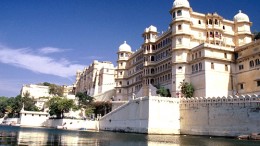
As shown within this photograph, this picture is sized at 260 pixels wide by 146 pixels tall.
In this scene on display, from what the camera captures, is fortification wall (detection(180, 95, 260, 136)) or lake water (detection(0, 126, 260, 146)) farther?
fortification wall (detection(180, 95, 260, 136))

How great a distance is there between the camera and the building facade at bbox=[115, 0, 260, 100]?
154 feet

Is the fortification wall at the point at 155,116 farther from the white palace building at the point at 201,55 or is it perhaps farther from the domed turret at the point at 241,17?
the domed turret at the point at 241,17

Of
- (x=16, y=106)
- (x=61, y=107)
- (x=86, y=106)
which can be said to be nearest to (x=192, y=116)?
(x=61, y=107)

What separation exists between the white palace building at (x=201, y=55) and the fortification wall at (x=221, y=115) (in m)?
6.43

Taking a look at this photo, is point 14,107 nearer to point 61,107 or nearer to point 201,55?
point 61,107

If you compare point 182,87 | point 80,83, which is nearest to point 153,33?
point 182,87

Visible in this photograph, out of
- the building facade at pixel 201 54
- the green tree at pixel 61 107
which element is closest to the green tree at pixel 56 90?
the green tree at pixel 61 107

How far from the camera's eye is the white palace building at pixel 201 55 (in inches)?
1845

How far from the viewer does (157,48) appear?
6272 centimetres

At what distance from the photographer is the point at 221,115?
36.4 m

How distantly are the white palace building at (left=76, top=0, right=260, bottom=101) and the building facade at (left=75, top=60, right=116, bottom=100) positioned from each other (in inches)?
879

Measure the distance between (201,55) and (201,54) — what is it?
18 centimetres

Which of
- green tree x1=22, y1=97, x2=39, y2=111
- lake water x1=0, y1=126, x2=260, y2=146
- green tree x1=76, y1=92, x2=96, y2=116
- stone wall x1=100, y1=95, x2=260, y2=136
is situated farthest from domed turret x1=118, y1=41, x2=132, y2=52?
lake water x1=0, y1=126, x2=260, y2=146

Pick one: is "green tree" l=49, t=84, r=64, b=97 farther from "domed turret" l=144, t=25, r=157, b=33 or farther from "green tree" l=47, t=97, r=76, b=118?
"domed turret" l=144, t=25, r=157, b=33
